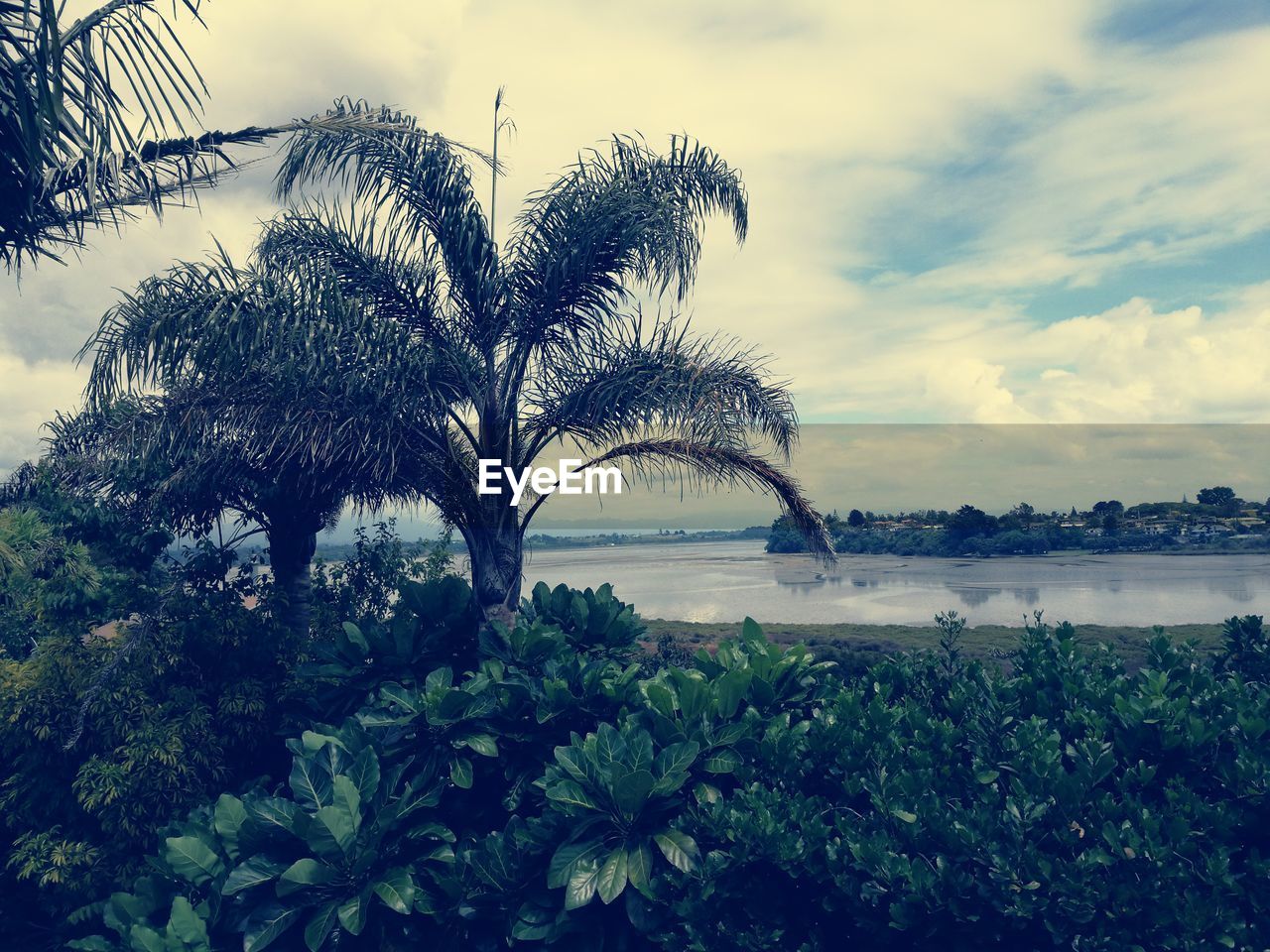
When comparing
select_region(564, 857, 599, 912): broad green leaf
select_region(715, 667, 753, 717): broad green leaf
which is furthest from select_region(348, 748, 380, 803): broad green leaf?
select_region(715, 667, 753, 717): broad green leaf

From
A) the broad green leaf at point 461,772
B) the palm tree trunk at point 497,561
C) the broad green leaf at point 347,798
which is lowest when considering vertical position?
the broad green leaf at point 461,772

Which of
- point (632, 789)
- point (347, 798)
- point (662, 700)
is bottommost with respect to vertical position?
point (347, 798)

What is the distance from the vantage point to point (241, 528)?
9031mm

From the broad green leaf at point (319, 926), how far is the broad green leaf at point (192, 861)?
0.84 meters

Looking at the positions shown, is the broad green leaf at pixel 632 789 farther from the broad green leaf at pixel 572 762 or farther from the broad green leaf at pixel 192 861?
the broad green leaf at pixel 192 861

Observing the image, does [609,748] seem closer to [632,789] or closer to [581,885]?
[632,789]

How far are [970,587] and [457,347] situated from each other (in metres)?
17.0

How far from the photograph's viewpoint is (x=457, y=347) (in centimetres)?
723

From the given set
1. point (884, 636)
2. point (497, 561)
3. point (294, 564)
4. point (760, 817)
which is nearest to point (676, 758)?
point (760, 817)

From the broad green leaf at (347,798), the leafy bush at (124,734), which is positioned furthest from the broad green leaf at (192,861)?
the leafy bush at (124,734)

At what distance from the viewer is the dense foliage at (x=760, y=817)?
10.2ft

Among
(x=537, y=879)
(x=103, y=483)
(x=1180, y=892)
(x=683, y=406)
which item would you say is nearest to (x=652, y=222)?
(x=683, y=406)

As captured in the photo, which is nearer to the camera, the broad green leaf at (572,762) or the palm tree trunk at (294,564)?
the broad green leaf at (572,762)

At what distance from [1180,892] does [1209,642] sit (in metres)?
15.4
